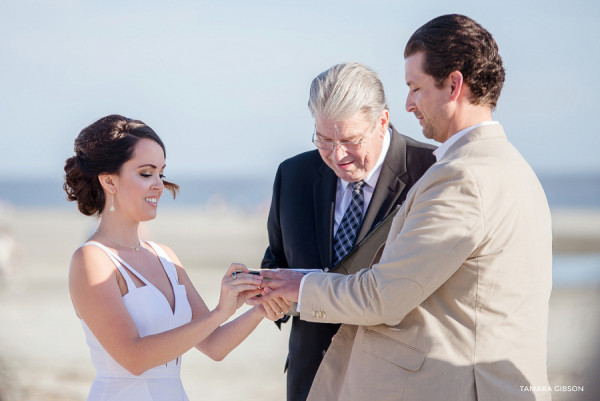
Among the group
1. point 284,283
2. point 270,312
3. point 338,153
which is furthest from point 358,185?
point 284,283

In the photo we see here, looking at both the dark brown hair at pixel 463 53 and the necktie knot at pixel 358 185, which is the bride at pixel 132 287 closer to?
the necktie knot at pixel 358 185

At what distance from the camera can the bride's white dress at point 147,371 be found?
131 inches

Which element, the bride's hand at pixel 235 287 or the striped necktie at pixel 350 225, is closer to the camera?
the bride's hand at pixel 235 287

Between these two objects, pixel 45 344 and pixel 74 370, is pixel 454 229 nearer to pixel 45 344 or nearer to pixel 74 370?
pixel 74 370

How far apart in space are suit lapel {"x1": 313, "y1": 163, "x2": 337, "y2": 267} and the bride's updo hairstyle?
0.88 m

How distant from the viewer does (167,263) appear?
3.76 metres

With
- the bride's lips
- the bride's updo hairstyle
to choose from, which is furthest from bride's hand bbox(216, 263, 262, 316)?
the bride's updo hairstyle

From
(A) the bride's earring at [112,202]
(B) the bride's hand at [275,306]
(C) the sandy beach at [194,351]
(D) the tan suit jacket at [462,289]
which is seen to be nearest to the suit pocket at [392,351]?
(D) the tan suit jacket at [462,289]

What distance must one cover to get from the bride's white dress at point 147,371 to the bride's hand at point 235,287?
0.32 meters

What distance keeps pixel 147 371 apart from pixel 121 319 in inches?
14.3

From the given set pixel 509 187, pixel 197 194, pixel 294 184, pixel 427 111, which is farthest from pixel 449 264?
pixel 197 194

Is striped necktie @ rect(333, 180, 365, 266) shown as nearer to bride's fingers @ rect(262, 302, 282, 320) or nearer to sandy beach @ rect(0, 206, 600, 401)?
bride's fingers @ rect(262, 302, 282, 320)

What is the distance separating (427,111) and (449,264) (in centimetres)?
Result: 64

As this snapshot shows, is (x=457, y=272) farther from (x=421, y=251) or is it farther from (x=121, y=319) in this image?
(x=121, y=319)
